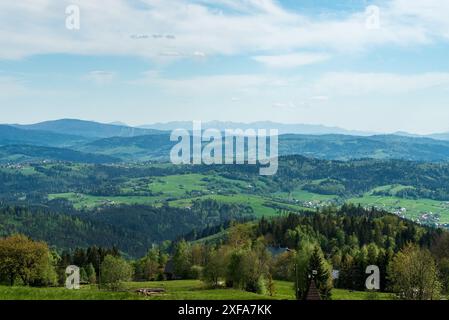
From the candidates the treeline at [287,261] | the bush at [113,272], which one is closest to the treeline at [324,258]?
the treeline at [287,261]

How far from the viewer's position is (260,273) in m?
90.9

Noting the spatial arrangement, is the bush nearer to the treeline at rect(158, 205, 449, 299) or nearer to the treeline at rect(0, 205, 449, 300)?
the treeline at rect(0, 205, 449, 300)

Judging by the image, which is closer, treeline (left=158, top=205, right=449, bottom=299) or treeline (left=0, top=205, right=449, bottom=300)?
treeline (left=0, top=205, right=449, bottom=300)

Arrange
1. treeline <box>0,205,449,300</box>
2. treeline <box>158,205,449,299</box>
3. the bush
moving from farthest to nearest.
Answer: the bush
treeline <box>158,205,449,299</box>
treeline <box>0,205,449,300</box>

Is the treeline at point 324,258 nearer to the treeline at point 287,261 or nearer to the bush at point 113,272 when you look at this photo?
the treeline at point 287,261

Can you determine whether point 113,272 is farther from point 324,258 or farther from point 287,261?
point 287,261

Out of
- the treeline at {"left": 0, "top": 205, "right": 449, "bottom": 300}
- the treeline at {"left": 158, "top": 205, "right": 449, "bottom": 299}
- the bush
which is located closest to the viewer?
the treeline at {"left": 0, "top": 205, "right": 449, "bottom": 300}

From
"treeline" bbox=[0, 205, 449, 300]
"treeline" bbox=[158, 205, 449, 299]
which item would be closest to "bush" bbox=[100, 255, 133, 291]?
"treeline" bbox=[0, 205, 449, 300]

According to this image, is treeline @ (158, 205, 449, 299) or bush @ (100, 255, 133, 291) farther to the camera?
bush @ (100, 255, 133, 291)

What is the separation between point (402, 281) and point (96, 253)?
84.9m
